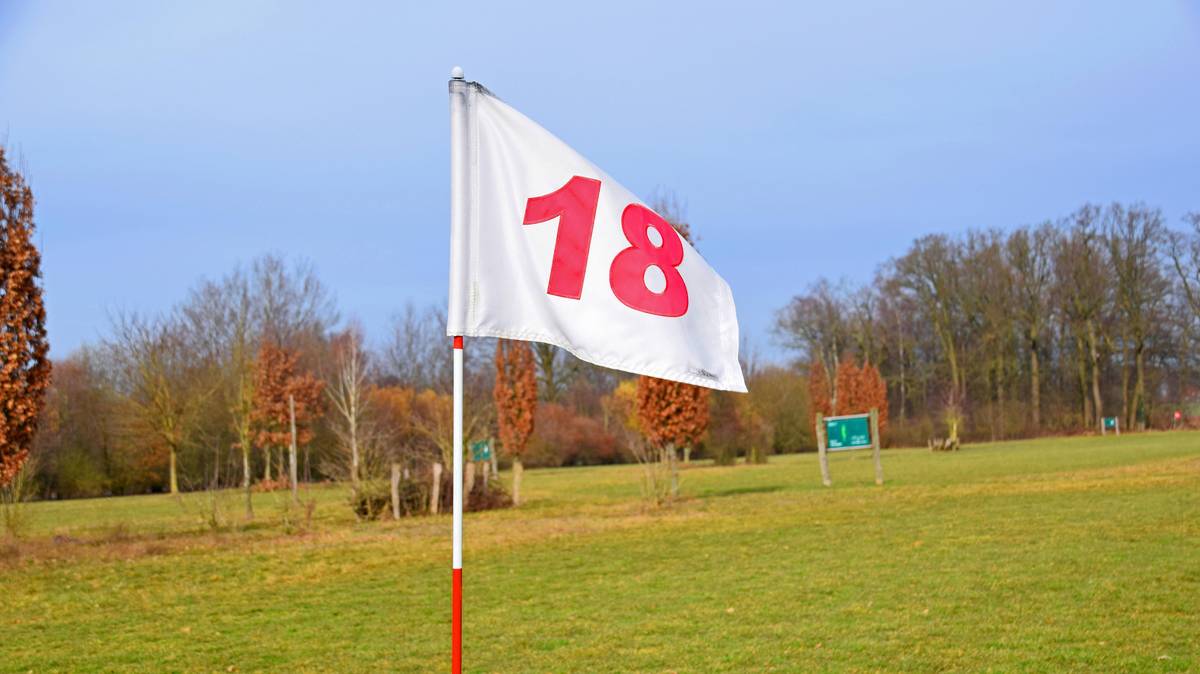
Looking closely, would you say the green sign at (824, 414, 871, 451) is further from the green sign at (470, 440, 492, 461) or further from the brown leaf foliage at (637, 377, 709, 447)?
the green sign at (470, 440, 492, 461)

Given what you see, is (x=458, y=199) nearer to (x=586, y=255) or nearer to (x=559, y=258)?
(x=559, y=258)

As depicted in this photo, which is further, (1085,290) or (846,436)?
(1085,290)

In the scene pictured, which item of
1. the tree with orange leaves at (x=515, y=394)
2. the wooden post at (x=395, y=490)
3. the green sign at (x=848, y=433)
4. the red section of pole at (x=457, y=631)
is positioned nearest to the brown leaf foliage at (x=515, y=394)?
the tree with orange leaves at (x=515, y=394)

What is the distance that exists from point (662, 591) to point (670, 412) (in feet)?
46.9

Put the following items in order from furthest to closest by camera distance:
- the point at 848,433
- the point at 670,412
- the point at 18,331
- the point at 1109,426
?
the point at 1109,426 < the point at 848,433 < the point at 670,412 < the point at 18,331

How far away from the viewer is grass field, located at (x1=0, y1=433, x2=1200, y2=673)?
7637 mm

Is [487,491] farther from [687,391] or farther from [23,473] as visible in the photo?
[23,473]

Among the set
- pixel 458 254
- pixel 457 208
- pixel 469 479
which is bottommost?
pixel 469 479

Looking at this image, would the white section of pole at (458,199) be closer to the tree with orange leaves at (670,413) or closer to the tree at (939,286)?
the tree with orange leaves at (670,413)

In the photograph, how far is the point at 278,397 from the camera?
4206 cm

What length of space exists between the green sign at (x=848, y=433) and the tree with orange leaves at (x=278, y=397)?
19.6 metres

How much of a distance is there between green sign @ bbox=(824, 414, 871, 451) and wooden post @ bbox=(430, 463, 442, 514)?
34.2ft

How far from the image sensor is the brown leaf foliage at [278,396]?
128 ft

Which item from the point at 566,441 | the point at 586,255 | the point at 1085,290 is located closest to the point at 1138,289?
the point at 1085,290
